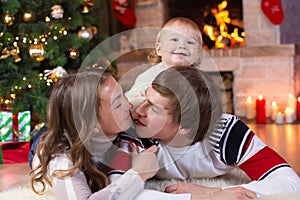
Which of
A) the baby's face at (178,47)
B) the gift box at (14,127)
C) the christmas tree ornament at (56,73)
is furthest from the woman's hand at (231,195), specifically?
the christmas tree ornament at (56,73)

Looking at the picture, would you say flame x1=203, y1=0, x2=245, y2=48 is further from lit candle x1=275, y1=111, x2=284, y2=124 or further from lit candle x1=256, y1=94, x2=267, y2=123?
lit candle x1=275, y1=111, x2=284, y2=124

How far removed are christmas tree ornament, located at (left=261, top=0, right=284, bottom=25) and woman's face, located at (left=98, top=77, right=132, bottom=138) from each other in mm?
Result: 2352

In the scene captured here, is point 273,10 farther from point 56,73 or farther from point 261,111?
point 56,73

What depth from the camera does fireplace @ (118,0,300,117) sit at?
3.57 meters

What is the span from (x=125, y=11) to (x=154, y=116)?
242 centimetres

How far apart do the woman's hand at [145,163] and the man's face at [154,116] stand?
81 millimetres

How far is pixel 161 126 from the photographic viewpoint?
4.86 feet

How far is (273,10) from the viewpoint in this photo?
3.50 meters

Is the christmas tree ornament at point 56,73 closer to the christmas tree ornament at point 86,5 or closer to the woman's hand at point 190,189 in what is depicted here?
the christmas tree ornament at point 86,5

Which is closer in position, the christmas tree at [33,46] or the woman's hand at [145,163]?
the woman's hand at [145,163]

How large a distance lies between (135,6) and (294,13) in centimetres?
126

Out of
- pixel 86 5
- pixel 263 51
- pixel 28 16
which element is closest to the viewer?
pixel 28 16

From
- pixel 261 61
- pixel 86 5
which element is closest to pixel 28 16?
pixel 86 5

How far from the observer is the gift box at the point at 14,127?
256cm
